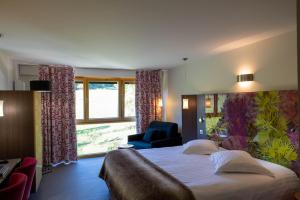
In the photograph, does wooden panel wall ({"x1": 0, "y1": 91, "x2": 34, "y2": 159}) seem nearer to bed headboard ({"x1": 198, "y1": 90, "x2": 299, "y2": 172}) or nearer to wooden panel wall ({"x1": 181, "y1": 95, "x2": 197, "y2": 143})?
wooden panel wall ({"x1": 181, "y1": 95, "x2": 197, "y2": 143})

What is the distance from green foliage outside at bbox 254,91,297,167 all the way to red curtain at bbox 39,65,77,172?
13.6ft

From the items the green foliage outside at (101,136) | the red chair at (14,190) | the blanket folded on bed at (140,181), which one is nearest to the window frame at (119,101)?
the green foliage outside at (101,136)

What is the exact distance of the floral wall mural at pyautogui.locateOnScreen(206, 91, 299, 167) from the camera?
116 inches

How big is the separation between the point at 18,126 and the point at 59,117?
162 centimetres

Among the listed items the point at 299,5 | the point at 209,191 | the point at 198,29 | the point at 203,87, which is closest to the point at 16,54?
the point at 198,29

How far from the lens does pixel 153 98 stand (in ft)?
21.2

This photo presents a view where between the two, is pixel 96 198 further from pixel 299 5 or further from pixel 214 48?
pixel 299 5

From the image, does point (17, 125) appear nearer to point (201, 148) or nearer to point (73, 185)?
point (73, 185)

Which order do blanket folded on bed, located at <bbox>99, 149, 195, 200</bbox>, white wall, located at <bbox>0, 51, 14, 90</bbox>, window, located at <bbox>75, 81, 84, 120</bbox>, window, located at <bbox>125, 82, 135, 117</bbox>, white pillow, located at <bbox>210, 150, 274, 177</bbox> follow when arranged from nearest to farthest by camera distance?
blanket folded on bed, located at <bbox>99, 149, 195, 200</bbox> < white pillow, located at <bbox>210, 150, 274, 177</bbox> < white wall, located at <bbox>0, 51, 14, 90</bbox> < window, located at <bbox>75, 81, 84, 120</bbox> < window, located at <bbox>125, 82, 135, 117</bbox>


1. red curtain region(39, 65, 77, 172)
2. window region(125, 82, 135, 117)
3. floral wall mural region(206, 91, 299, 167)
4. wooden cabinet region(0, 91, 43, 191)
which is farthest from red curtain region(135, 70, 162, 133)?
wooden cabinet region(0, 91, 43, 191)

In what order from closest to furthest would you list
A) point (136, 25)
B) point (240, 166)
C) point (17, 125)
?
point (136, 25), point (240, 166), point (17, 125)

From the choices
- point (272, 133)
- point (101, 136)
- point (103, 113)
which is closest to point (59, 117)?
point (103, 113)

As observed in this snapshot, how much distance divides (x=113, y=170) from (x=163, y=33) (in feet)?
6.64

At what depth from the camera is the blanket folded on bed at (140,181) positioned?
2.33 meters
